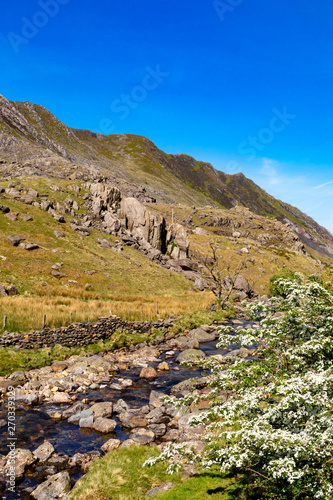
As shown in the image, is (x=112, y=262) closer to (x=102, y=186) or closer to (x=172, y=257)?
(x=172, y=257)

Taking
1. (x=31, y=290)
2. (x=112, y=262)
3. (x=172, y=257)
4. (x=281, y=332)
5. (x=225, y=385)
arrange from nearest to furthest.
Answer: (x=225, y=385) → (x=281, y=332) → (x=31, y=290) → (x=112, y=262) → (x=172, y=257)

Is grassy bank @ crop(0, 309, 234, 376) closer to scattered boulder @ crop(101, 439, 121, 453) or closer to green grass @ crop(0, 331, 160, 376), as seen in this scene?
green grass @ crop(0, 331, 160, 376)

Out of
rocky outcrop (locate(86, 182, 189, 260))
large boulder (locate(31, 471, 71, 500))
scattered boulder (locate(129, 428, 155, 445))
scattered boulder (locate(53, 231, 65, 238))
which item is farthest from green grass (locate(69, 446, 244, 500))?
rocky outcrop (locate(86, 182, 189, 260))

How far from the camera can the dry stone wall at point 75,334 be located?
79.9 ft

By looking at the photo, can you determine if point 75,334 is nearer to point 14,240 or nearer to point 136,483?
point 136,483

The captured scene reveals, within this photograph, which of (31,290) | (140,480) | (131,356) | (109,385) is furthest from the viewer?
(31,290)

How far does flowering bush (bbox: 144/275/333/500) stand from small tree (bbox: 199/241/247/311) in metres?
34.5

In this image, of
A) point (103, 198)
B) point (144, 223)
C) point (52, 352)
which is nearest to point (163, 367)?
point (52, 352)

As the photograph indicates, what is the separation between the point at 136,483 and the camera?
10.7 metres

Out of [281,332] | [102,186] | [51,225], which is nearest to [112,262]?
[51,225]

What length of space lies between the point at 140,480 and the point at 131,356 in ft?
56.6

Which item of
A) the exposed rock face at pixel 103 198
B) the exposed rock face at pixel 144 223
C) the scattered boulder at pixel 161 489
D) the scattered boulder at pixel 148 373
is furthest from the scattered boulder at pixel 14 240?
the scattered boulder at pixel 161 489

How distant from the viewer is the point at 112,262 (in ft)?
208

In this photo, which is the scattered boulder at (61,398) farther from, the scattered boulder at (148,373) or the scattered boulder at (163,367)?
the scattered boulder at (163,367)
